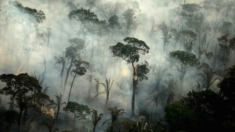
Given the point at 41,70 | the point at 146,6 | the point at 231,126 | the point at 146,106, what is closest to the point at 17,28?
the point at 41,70

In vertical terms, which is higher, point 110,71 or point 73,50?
point 73,50

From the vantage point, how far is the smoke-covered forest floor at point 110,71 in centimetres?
3500

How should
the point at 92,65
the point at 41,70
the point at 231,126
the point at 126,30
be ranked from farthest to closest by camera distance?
the point at 126,30
the point at 92,65
the point at 41,70
the point at 231,126

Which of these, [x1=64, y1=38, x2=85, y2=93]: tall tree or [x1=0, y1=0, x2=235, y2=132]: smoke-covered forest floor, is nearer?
[x1=0, y1=0, x2=235, y2=132]: smoke-covered forest floor

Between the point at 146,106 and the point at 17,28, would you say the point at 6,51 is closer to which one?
the point at 17,28

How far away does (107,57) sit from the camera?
6794cm

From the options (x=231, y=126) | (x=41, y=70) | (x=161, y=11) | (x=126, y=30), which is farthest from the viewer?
(x=161, y=11)

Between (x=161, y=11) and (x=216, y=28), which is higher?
(x=161, y=11)

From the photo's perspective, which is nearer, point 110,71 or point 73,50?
point 73,50

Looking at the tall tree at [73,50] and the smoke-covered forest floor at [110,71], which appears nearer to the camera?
the smoke-covered forest floor at [110,71]

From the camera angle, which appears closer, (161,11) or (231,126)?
(231,126)

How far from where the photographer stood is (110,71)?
214ft

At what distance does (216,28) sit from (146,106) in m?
42.9

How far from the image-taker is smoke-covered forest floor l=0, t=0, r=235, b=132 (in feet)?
115
